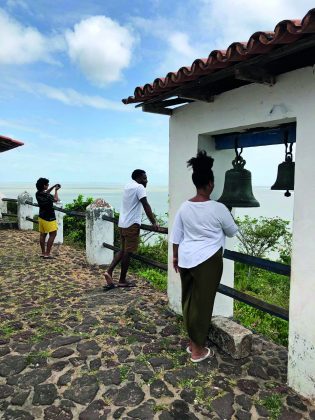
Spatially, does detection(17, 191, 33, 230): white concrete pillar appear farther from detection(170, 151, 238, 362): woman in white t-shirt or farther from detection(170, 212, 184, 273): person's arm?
detection(170, 151, 238, 362): woman in white t-shirt

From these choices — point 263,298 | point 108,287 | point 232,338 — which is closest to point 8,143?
point 108,287

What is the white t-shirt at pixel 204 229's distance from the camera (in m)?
3.07

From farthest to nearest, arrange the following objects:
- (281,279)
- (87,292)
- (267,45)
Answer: (281,279) → (87,292) → (267,45)

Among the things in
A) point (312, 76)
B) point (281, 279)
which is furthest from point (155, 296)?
point (281, 279)

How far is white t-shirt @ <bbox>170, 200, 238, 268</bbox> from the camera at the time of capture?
10.1 ft

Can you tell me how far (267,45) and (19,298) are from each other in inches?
173

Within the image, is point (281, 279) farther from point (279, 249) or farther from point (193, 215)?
point (193, 215)

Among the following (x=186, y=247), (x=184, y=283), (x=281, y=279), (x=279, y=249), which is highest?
(x=186, y=247)

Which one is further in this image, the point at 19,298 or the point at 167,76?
the point at 19,298

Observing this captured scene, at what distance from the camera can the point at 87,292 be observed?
5285mm

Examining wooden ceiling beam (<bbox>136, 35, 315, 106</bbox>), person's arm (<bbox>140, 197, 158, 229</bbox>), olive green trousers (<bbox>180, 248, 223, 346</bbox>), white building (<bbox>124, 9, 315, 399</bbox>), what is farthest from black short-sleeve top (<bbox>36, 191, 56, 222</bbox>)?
olive green trousers (<bbox>180, 248, 223, 346</bbox>)

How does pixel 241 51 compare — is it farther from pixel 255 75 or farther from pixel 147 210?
pixel 147 210

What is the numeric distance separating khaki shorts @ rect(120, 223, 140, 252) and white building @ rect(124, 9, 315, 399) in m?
2.09

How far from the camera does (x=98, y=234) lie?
7.06 meters
